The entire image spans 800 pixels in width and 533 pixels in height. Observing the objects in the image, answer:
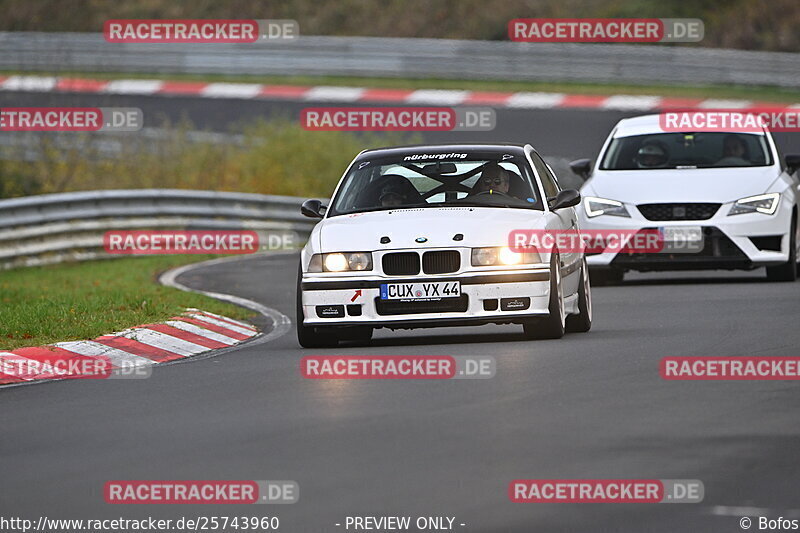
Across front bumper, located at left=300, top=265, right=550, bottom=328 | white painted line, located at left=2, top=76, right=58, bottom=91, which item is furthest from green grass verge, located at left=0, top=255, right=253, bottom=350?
white painted line, located at left=2, top=76, right=58, bottom=91

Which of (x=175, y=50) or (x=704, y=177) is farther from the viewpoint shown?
(x=175, y=50)

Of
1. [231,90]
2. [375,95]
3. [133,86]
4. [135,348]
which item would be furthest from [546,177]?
[133,86]

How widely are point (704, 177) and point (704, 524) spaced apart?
1181 centimetres

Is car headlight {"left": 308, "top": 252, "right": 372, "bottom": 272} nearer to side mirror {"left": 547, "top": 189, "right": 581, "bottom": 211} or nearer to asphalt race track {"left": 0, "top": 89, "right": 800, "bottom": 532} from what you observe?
asphalt race track {"left": 0, "top": 89, "right": 800, "bottom": 532}

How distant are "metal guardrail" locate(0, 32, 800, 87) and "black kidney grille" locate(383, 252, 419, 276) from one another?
2358cm

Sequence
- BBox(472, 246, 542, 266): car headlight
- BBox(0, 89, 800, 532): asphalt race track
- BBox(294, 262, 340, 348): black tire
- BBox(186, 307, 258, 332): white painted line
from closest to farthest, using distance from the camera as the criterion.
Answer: BBox(0, 89, 800, 532): asphalt race track < BBox(472, 246, 542, 266): car headlight < BBox(294, 262, 340, 348): black tire < BBox(186, 307, 258, 332): white painted line

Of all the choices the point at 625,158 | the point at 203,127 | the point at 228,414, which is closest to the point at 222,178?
the point at 203,127

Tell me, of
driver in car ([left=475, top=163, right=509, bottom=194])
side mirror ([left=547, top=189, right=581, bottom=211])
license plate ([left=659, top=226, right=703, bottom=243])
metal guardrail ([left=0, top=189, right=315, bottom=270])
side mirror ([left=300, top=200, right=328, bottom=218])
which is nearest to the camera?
side mirror ([left=547, top=189, right=581, bottom=211])

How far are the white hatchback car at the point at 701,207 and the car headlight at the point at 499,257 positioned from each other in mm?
5510

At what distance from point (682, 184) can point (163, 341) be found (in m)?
6.45

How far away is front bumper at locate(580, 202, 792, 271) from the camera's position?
57.9ft

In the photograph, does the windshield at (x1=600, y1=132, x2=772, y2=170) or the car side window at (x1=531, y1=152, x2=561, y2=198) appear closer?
the car side window at (x1=531, y1=152, x2=561, y2=198)

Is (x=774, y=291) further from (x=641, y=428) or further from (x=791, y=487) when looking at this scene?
(x=791, y=487)

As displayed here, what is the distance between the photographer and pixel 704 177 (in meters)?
18.1
